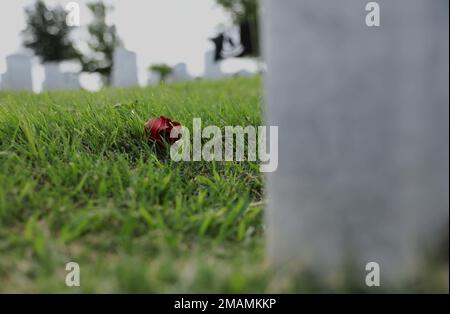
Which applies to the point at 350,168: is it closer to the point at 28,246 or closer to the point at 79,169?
the point at 28,246

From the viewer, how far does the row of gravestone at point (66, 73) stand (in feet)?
25.5

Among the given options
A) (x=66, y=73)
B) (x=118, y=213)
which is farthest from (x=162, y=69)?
(x=118, y=213)

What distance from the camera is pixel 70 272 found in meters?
1.32

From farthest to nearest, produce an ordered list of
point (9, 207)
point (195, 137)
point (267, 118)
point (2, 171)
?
point (195, 137), point (2, 171), point (9, 207), point (267, 118)

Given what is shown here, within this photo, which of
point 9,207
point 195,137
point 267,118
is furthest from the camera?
point 195,137

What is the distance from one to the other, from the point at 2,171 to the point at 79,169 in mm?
305

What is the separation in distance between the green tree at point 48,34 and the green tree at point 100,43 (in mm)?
1273

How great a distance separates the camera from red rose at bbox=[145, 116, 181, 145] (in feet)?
7.19

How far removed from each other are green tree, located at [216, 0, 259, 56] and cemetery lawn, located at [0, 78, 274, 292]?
1604 cm

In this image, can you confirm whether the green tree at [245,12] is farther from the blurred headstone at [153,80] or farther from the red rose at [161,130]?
the red rose at [161,130]

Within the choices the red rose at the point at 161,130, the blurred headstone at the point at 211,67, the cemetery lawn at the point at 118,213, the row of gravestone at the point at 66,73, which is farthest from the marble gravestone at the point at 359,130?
the blurred headstone at the point at 211,67

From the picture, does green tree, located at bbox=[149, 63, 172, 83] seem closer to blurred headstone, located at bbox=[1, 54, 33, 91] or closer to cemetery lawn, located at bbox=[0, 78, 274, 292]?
blurred headstone, located at bbox=[1, 54, 33, 91]

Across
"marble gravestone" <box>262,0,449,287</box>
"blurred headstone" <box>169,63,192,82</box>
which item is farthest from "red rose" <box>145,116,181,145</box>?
"blurred headstone" <box>169,63,192,82</box>

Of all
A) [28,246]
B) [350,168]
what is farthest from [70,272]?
[350,168]
